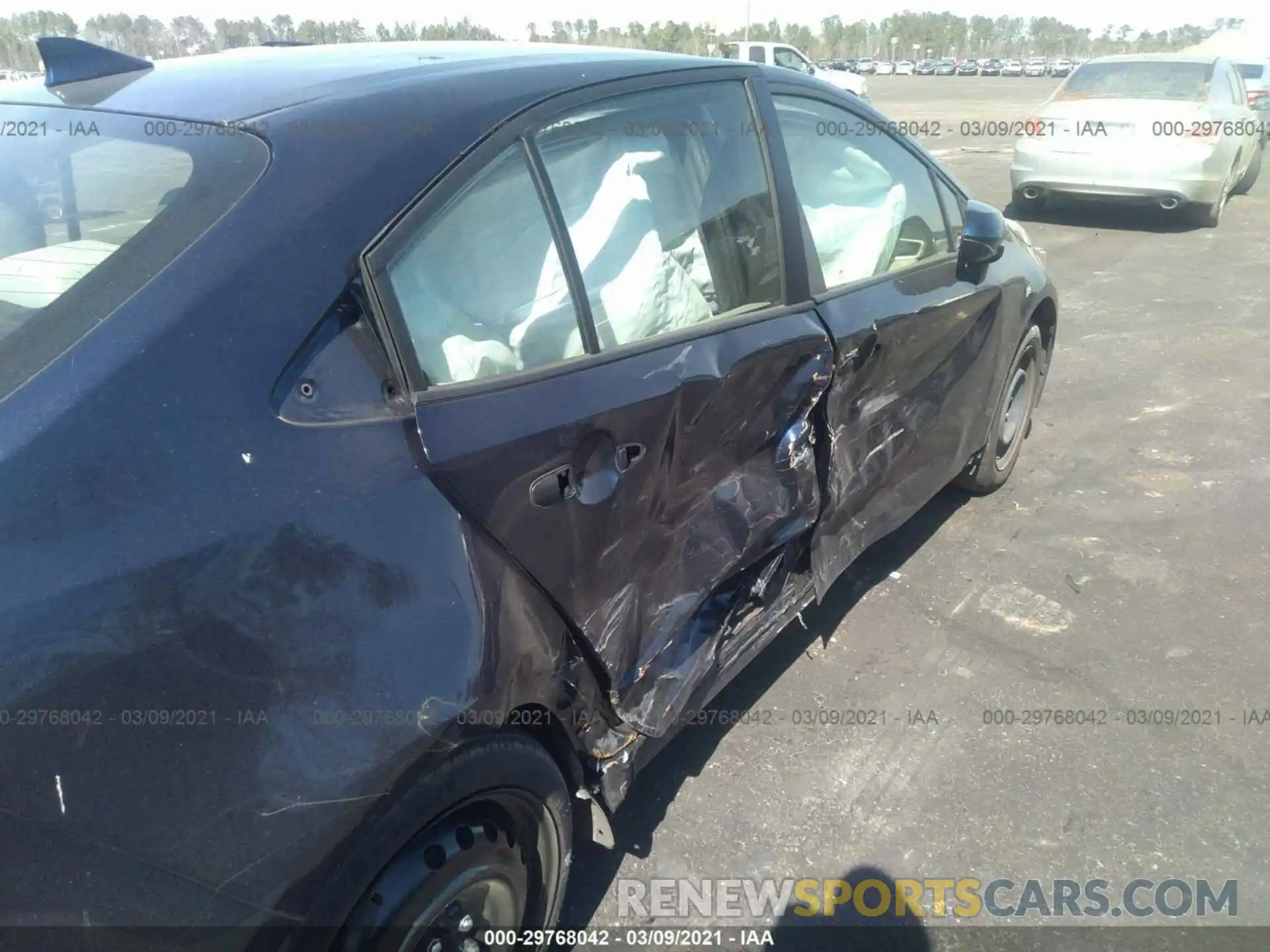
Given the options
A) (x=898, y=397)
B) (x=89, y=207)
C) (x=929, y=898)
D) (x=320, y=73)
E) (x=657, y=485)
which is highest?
(x=320, y=73)

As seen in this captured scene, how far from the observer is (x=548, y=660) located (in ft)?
6.06

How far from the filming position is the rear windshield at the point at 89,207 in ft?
4.76

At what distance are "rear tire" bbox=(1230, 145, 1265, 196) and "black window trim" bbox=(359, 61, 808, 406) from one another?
38.5 feet

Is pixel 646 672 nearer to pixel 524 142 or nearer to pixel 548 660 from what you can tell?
pixel 548 660

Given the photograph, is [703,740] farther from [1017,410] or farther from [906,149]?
[1017,410]

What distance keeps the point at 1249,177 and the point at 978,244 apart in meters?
11.7

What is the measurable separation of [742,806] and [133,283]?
6.51 ft

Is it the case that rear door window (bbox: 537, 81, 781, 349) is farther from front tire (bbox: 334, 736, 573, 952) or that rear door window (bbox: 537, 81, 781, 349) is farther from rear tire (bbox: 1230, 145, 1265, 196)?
rear tire (bbox: 1230, 145, 1265, 196)

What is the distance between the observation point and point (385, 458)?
1565 mm

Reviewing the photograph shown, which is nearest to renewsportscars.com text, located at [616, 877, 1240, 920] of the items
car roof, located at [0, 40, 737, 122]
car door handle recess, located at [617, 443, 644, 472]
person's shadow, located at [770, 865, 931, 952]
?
person's shadow, located at [770, 865, 931, 952]

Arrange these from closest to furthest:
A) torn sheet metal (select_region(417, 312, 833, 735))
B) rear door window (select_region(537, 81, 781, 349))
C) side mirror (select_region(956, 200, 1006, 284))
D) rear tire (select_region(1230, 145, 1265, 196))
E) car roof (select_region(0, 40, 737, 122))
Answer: torn sheet metal (select_region(417, 312, 833, 735)) → car roof (select_region(0, 40, 737, 122)) → rear door window (select_region(537, 81, 781, 349)) → side mirror (select_region(956, 200, 1006, 284)) → rear tire (select_region(1230, 145, 1265, 196))

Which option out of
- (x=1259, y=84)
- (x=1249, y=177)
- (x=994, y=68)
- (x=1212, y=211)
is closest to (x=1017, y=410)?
(x=1212, y=211)

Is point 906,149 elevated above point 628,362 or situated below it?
above

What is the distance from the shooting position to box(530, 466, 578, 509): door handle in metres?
1.76
